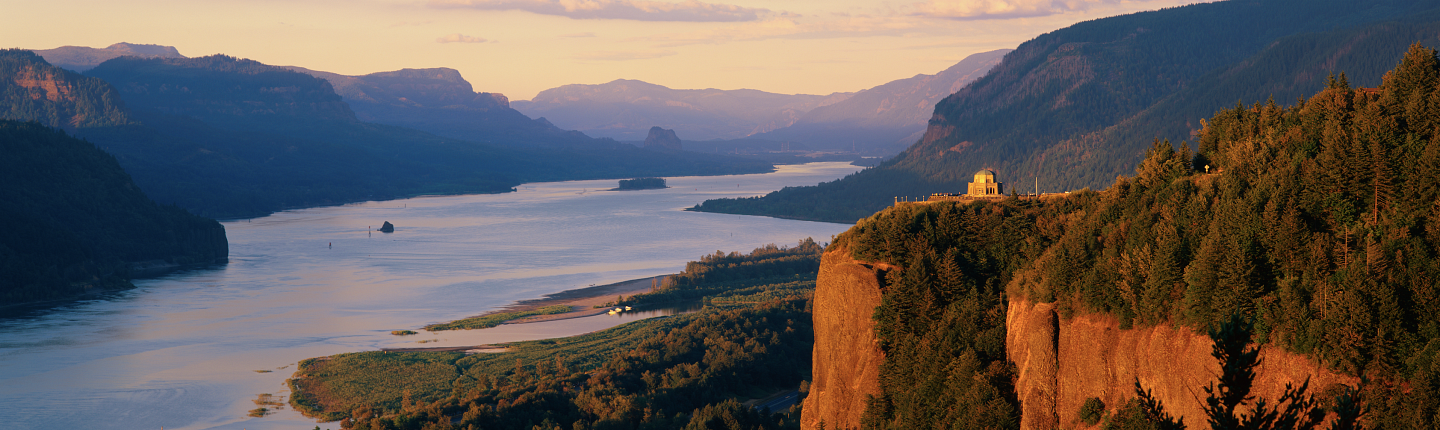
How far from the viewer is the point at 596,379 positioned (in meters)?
59.1

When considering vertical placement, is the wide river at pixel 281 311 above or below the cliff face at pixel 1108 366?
below

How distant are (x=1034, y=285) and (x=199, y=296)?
3701 inches

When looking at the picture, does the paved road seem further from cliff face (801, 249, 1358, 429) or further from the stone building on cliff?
cliff face (801, 249, 1358, 429)

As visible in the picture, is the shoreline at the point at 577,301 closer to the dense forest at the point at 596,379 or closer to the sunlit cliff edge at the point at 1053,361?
the dense forest at the point at 596,379

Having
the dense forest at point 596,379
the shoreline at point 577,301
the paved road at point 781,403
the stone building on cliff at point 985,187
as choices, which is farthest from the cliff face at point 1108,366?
the shoreline at point 577,301

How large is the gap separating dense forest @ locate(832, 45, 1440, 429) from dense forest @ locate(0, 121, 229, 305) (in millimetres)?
97141

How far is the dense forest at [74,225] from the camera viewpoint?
10881 centimetres

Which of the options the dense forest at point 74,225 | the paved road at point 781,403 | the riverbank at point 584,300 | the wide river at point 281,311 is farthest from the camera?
the dense forest at point 74,225

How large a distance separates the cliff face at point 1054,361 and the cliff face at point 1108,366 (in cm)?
3

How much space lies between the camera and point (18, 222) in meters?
116

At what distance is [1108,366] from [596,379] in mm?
35441

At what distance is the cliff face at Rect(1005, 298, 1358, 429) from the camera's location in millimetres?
23891

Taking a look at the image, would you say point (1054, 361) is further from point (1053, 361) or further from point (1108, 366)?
point (1108, 366)

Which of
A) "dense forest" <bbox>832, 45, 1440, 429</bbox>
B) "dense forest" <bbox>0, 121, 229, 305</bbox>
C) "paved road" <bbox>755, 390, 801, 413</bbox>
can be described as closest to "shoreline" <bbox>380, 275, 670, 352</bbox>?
"paved road" <bbox>755, 390, 801, 413</bbox>
